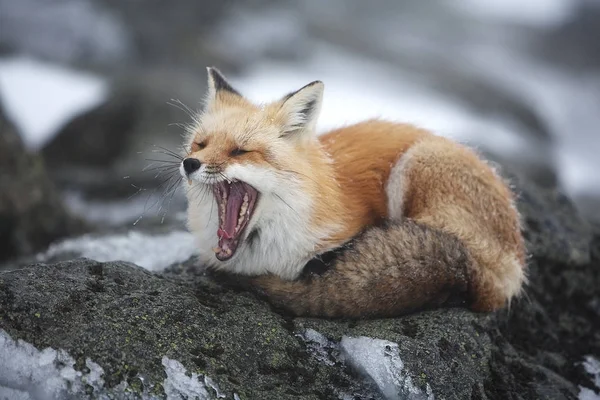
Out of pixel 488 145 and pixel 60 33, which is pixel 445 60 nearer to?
pixel 488 145

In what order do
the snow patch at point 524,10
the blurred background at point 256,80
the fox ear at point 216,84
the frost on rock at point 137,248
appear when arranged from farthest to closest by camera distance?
1. the snow patch at point 524,10
2. the blurred background at point 256,80
3. the frost on rock at point 137,248
4. the fox ear at point 216,84

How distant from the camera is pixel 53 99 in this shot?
382 inches

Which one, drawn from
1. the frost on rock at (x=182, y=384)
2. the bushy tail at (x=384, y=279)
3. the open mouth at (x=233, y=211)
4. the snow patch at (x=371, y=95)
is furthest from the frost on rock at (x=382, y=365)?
the snow patch at (x=371, y=95)

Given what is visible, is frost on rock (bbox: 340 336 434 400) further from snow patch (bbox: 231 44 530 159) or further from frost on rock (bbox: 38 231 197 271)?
snow patch (bbox: 231 44 530 159)

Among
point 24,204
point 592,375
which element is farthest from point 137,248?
point 592,375

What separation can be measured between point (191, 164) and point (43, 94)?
7576 millimetres

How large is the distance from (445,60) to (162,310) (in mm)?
15605

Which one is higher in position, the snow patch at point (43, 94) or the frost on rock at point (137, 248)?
the frost on rock at point (137, 248)

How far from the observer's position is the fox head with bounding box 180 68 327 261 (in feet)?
10.9

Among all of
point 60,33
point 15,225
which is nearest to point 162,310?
point 15,225

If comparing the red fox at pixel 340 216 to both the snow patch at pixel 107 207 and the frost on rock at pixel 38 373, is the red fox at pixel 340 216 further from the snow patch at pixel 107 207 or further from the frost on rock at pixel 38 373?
the snow patch at pixel 107 207

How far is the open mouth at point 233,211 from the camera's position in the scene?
343 centimetres

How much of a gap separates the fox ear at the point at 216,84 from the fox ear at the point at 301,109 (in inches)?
22.5

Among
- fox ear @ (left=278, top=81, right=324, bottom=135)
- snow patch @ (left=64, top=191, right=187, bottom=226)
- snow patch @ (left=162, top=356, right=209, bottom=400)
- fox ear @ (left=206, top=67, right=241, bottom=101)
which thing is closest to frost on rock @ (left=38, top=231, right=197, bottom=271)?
fox ear @ (left=206, top=67, right=241, bottom=101)
